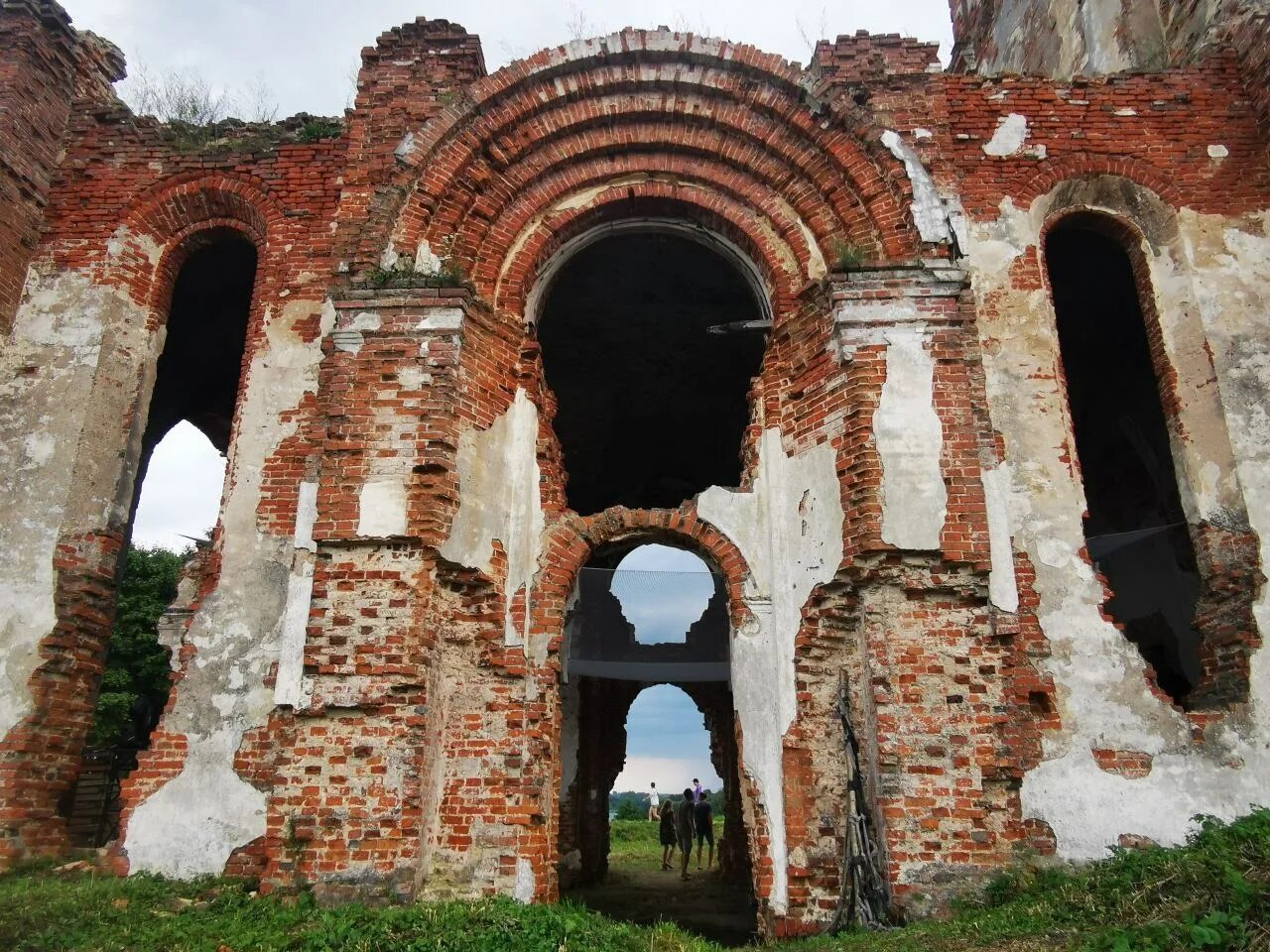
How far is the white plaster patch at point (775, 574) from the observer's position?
6.68 meters

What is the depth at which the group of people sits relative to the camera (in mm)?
→ 13427

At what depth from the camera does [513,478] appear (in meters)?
7.50

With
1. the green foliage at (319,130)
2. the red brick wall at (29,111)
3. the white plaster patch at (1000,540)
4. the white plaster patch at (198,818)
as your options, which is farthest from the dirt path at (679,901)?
the red brick wall at (29,111)

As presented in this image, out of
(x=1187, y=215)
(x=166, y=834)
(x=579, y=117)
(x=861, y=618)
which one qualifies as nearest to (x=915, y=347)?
(x=861, y=618)

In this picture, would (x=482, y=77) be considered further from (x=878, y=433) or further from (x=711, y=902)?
(x=711, y=902)

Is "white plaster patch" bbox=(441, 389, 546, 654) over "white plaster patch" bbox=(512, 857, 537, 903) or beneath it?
over

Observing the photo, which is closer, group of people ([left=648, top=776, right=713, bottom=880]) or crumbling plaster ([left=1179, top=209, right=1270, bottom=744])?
crumbling plaster ([left=1179, top=209, right=1270, bottom=744])

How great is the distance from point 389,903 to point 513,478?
3.16 metres

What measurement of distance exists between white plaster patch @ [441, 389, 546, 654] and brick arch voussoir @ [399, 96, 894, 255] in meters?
1.85

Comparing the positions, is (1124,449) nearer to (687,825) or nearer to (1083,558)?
(1083,558)

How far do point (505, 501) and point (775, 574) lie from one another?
2181 millimetres

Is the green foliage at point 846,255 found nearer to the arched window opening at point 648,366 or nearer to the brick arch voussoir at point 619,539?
the arched window opening at point 648,366

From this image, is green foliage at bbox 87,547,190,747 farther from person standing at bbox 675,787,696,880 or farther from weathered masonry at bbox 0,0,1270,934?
weathered masonry at bbox 0,0,1270,934

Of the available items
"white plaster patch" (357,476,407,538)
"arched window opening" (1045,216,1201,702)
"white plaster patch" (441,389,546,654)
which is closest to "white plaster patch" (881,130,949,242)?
"arched window opening" (1045,216,1201,702)
